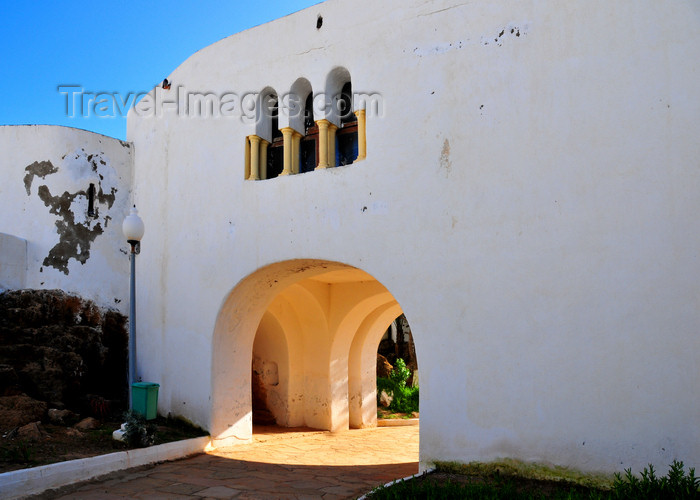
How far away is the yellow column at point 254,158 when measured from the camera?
7840mm

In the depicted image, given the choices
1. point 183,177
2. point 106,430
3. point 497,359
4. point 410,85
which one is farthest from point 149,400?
point 410,85

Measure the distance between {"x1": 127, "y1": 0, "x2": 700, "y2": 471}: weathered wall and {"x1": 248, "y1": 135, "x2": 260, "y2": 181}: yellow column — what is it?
312 mm

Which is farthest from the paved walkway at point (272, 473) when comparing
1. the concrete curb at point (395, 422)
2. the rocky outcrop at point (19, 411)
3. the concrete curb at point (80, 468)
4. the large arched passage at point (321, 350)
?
the concrete curb at point (395, 422)

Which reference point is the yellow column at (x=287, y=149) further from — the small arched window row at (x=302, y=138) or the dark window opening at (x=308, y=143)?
the dark window opening at (x=308, y=143)

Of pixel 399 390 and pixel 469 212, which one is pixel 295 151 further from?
pixel 399 390

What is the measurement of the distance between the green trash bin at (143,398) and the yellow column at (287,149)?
10.4ft

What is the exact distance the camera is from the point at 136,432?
6.75m

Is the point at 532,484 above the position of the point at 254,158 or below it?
below

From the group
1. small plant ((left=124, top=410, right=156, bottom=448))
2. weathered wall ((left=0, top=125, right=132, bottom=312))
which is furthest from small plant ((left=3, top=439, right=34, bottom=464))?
weathered wall ((left=0, top=125, right=132, bottom=312))

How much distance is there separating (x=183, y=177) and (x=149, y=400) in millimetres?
3358

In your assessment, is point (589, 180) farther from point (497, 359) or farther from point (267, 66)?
point (267, 66)

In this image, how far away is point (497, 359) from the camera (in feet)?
18.8

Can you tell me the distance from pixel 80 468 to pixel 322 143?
4.55 m

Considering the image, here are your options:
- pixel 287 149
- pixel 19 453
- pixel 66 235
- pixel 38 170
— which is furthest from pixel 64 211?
pixel 19 453
